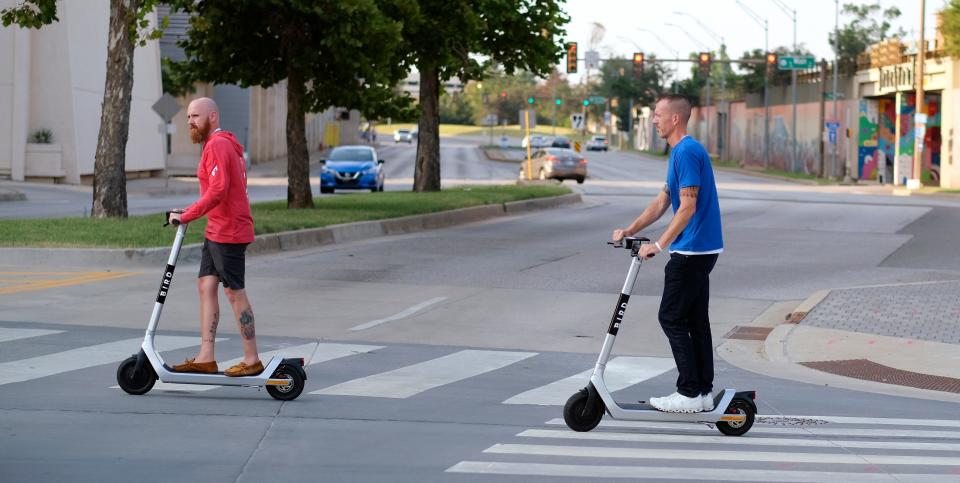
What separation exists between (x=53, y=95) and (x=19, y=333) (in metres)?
37.1

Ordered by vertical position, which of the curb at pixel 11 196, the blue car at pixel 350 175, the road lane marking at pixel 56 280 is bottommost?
the road lane marking at pixel 56 280

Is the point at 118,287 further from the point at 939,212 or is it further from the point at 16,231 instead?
the point at 939,212

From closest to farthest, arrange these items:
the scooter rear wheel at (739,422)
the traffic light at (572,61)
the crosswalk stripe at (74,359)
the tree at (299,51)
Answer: the scooter rear wheel at (739,422) < the crosswalk stripe at (74,359) < the tree at (299,51) < the traffic light at (572,61)

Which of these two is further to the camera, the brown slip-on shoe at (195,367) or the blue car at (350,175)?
the blue car at (350,175)

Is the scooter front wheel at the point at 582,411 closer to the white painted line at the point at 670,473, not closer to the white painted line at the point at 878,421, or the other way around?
the white painted line at the point at 670,473

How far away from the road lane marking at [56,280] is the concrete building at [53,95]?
29931mm

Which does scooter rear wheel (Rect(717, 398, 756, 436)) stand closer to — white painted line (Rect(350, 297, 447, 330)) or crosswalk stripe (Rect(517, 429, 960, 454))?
crosswalk stripe (Rect(517, 429, 960, 454))

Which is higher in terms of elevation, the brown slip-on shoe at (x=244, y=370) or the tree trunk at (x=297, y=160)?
the tree trunk at (x=297, y=160)

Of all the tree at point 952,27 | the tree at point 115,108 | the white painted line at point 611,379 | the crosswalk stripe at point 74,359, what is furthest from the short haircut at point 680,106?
the tree at point 952,27

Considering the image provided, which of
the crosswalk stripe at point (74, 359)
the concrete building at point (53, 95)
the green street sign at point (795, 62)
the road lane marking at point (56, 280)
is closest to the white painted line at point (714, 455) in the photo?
the crosswalk stripe at point (74, 359)

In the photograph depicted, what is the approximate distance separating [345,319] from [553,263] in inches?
259

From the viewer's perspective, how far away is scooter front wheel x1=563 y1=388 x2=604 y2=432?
25.7 feet

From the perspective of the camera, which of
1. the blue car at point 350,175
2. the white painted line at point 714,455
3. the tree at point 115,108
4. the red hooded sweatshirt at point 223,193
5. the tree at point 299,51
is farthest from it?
the blue car at point 350,175

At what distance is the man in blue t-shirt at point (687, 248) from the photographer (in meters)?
7.73
